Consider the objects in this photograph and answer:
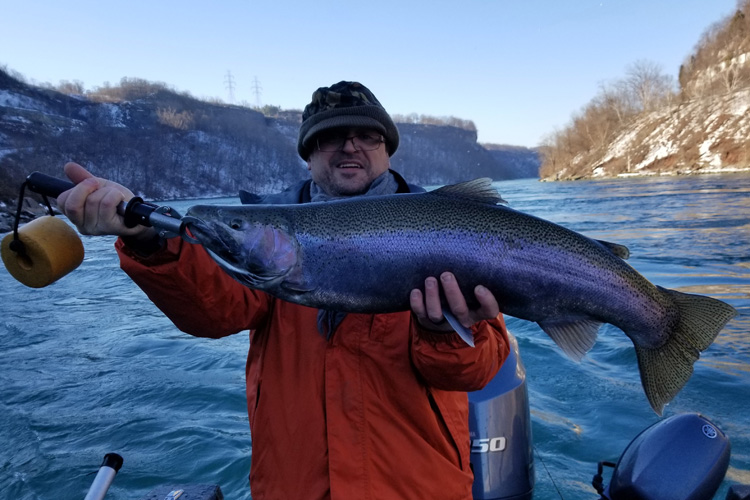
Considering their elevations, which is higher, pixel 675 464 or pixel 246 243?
pixel 246 243

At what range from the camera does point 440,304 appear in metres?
2.05

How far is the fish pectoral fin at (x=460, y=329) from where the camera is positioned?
6.55 feet

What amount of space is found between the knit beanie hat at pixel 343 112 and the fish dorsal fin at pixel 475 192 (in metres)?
0.82

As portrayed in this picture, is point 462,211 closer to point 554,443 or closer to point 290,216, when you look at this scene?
point 290,216

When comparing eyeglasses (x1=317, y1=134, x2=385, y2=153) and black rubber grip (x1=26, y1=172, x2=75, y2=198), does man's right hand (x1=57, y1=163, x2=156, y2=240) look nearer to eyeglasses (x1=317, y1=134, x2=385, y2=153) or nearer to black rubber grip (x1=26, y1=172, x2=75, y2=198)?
black rubber grip (x1=26, y1=172, x2=75, y2=198)

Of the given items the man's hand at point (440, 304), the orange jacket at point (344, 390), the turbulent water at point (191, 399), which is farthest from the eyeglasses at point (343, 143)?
the turbulent water at point (191, 399)

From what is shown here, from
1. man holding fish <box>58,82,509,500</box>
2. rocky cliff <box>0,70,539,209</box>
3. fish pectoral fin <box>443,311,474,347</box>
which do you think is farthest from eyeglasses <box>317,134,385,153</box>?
rocky cliff <box>0,70,539,209</box>

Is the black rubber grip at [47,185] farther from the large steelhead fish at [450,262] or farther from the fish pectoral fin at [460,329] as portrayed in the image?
the fish pectoral fin at [460,329]

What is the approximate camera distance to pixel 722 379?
222 inches

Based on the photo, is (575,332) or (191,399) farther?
(191,399)

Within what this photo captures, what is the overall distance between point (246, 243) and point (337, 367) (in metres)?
0.67

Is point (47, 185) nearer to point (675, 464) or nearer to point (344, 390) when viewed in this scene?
point (344, 390)

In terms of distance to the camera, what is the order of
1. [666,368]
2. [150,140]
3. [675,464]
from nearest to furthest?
1. [666,368]
2. [675,464]
3. [150,140]

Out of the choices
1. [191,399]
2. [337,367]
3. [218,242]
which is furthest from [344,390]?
[191,399]
